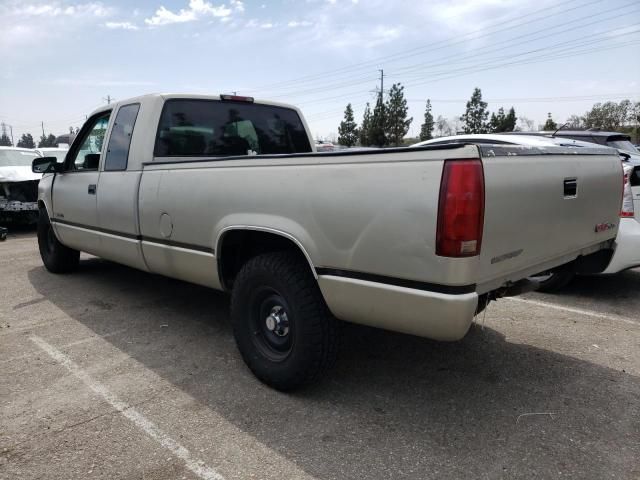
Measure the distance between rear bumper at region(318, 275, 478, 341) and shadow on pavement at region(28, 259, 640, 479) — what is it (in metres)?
0.62

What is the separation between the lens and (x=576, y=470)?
2.28 meters

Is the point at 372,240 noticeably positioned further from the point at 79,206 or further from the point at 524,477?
the point at 79,206

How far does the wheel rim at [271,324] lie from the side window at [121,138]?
190 cm

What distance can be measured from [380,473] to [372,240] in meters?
1.09

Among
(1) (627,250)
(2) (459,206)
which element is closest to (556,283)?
(1) (627,250)

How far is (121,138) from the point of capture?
4.27 m

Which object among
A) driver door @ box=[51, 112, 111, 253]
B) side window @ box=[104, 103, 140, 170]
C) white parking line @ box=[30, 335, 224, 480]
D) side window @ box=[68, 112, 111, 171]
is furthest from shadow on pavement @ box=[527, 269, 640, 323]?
side window @ box=[68, 112, 111, 171]

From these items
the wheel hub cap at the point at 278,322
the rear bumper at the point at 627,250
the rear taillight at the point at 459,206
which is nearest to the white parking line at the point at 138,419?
the wheel hub cap at the point at 278,322

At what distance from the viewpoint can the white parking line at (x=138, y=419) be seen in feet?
7.52

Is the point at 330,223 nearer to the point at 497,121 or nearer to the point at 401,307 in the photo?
the point at 401,307

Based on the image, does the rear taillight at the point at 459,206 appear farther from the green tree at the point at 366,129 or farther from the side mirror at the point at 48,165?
the green tree at the point at 366,129

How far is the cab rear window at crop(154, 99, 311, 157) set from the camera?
407 centimetres

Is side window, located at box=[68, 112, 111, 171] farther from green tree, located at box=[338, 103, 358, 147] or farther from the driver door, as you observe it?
green tree, located at box=[338, 103, 358, 147]

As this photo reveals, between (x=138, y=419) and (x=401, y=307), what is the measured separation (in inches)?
63.8
